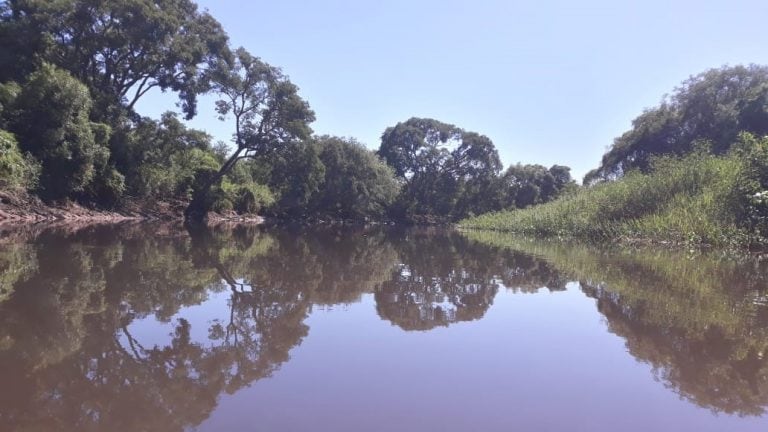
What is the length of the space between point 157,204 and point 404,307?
24193 mm

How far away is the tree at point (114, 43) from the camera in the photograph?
20.0 meters

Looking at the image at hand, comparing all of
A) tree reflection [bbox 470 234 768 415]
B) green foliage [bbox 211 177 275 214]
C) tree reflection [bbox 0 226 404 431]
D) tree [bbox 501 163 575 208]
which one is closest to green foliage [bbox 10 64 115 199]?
green foliage [bbox 211 177 275 214]

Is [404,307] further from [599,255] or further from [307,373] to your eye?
[599,255]

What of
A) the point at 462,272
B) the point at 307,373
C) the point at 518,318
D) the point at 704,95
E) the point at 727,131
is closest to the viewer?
the point at 307,373

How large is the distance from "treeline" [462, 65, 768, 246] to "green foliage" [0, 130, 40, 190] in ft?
61.6

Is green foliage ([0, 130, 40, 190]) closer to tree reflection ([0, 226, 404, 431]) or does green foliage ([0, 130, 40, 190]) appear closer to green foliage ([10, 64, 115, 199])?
green foliage ([10, 64, 115, 199])

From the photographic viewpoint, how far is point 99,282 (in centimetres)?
574

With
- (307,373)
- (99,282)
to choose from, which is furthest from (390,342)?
(99,282)

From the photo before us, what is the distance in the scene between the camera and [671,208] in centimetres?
1684

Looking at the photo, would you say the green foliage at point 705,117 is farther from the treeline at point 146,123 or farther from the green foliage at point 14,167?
the green foliage at point 14,167

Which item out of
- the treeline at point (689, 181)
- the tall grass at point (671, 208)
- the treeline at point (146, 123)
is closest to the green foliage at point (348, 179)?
the treeline at point (146, 123)

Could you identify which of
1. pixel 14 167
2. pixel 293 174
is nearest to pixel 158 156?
pixel 293 174

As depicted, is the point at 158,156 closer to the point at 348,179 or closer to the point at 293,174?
the point at 293,174

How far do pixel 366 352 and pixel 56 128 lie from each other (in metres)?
17.9
